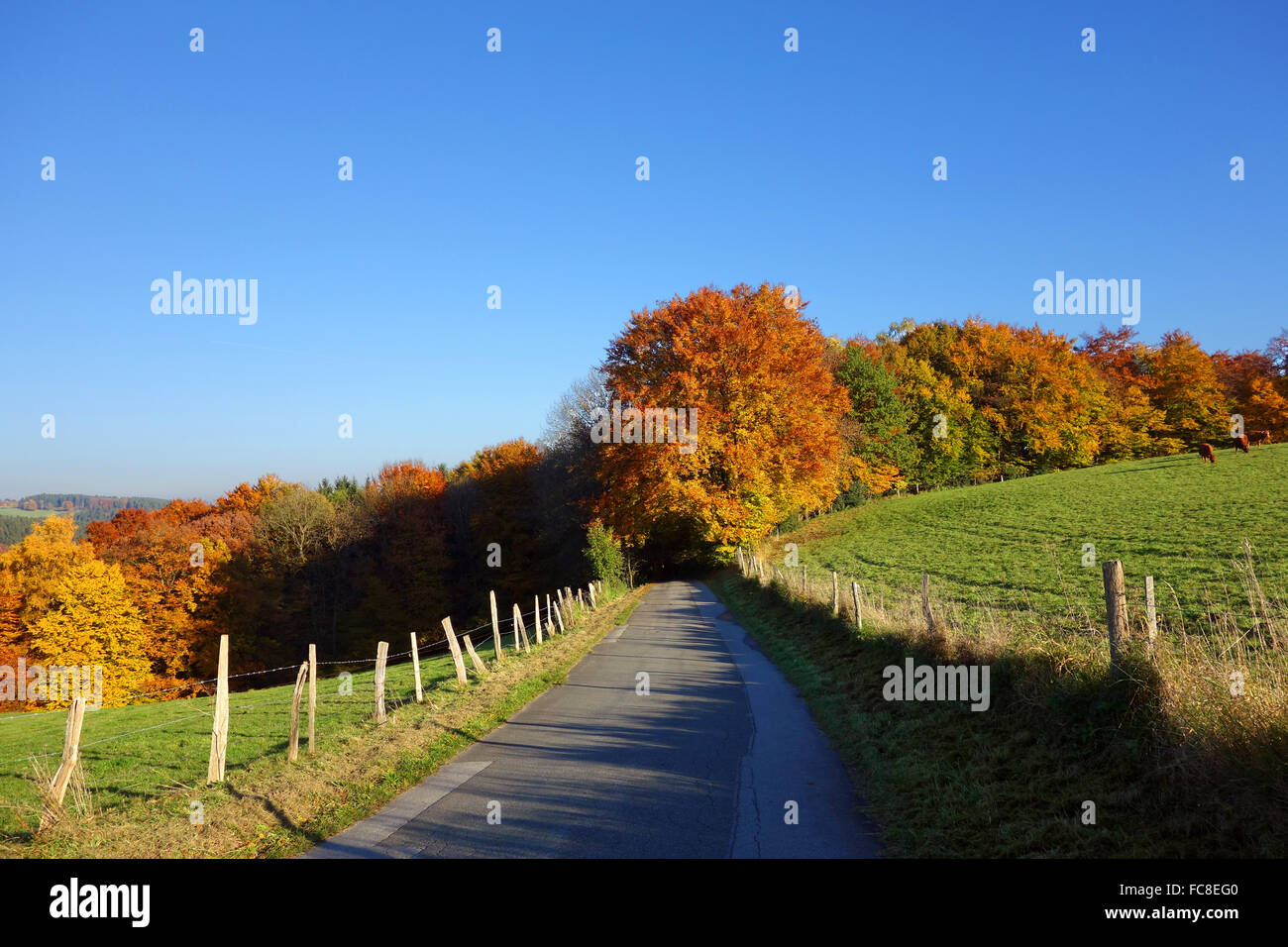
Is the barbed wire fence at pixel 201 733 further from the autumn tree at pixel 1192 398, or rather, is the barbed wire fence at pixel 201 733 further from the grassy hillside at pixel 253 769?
the autumn tree at pixel 1192 398

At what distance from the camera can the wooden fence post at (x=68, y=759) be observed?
6.65 metres

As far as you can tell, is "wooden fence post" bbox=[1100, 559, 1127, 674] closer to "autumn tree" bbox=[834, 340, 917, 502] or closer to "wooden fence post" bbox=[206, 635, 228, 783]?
"wooden fence post" bbox=[206, 635, 228, 783]

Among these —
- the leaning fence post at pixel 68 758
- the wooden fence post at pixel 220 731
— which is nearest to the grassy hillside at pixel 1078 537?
the wooden fence post at pixel 220 731

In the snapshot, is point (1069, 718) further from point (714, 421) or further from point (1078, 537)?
point (714, 421)

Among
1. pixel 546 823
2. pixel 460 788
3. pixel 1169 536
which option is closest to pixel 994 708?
pixel 546 823

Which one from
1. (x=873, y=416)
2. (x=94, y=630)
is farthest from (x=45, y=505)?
(x=873, y=416)

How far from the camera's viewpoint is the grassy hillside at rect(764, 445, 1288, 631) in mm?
17266

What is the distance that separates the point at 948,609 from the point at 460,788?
10.8 metres

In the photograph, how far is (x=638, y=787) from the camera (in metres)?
7.53

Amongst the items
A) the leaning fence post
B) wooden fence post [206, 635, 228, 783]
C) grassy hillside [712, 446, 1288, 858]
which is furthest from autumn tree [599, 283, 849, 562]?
the leaning fence post

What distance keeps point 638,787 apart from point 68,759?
5.47 m

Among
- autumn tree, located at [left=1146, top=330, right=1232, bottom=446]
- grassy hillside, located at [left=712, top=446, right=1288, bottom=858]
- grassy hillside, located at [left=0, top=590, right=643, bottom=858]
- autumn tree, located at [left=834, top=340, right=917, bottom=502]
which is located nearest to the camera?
grassy hillside, located at [left=712, top=446, right=1288, bottom=858]
